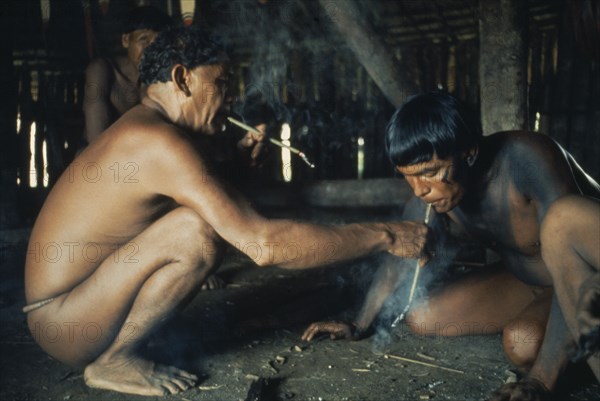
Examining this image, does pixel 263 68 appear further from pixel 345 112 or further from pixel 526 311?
pixel 526 311

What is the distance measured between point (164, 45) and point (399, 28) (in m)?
4.80

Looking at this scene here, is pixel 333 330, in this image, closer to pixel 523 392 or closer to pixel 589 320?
pixel 523 392

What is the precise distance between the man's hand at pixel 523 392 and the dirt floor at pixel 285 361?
20 centimetres

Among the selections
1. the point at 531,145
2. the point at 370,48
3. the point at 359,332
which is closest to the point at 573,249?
the point at 531,145

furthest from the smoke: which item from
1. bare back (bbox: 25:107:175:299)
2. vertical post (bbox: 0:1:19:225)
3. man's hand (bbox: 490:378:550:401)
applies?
vertical post (bbox: 0:1:19:225)

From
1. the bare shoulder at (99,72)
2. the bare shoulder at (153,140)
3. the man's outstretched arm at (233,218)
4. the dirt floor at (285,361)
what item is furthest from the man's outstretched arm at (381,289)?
the bare shoulder at (99,72)

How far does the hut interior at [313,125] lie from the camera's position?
335cm

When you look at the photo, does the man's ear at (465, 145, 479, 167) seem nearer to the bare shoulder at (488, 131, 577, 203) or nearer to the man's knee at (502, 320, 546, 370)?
the bare shoulder at (488, 131, 577, 203)

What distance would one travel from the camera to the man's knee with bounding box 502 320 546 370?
10.0 ft

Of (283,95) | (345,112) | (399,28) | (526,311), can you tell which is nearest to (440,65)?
(399,28)

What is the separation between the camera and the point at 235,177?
4.55 meters

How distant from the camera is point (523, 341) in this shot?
10.1 ft

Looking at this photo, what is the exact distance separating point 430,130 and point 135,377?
2.24 metres

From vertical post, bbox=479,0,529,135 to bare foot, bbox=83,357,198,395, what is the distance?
3147mm
